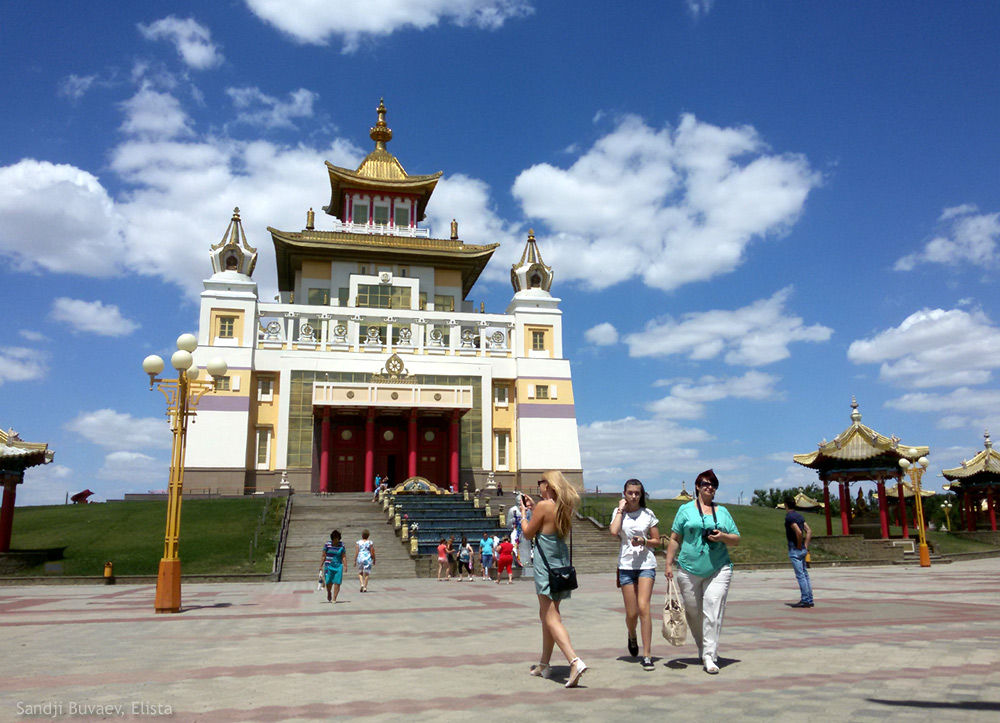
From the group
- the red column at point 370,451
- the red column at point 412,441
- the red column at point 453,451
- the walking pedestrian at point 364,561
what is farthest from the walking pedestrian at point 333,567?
the red column at point 453,451

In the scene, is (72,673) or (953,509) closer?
(72,673)

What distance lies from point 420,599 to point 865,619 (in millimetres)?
8399

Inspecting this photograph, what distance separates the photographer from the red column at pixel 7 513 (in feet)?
76.6

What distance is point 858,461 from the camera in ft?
101

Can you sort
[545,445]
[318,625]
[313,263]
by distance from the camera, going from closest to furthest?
[318,625]
[545,445]
[313,263]

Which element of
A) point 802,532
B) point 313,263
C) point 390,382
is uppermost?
point 313,263

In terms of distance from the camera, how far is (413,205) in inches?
1970

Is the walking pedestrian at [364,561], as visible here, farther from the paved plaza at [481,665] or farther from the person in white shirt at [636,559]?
the person in white shirt at [636,559]

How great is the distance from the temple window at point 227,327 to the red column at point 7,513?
1708 cm

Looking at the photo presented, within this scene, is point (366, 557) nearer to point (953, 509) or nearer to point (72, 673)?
point (72, 673)

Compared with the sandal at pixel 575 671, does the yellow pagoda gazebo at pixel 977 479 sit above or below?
above

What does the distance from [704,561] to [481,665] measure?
7.45 ft

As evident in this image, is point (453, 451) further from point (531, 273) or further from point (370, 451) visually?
point (531, 273)

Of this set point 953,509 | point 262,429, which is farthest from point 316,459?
point 953,509
